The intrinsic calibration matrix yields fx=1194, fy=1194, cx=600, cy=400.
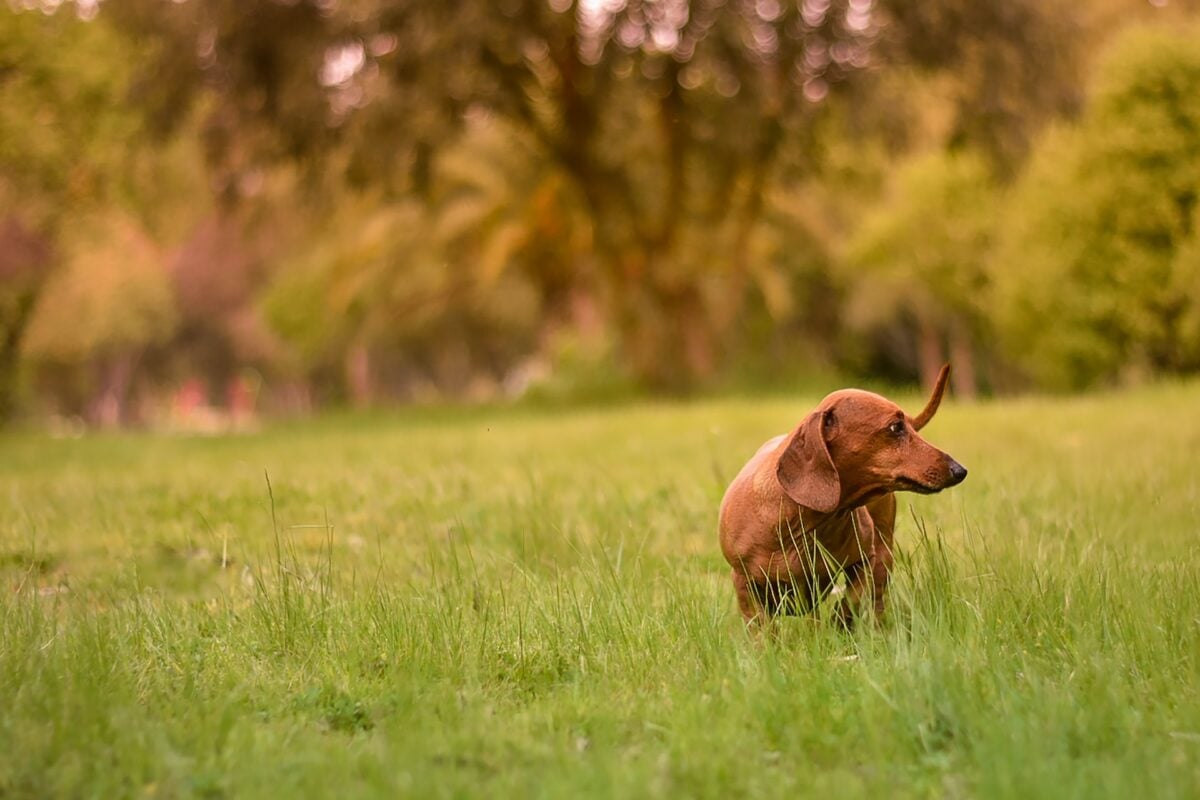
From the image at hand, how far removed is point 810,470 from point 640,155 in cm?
1801

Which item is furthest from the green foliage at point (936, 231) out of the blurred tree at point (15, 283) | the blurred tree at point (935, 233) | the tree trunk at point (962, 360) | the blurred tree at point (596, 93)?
the blurred tree at point (15, 283)

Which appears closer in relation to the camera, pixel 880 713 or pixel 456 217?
pixel 880 713

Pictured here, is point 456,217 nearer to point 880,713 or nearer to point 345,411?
point 345,411

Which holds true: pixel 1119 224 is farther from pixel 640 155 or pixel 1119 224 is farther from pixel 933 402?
pixel 933 402

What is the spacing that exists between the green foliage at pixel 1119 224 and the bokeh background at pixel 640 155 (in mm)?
53

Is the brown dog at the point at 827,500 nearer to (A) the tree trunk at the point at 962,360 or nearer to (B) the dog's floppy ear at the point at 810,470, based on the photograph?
(B) the dog's floppy ear at the point at 810,470

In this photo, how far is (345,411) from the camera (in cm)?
2334

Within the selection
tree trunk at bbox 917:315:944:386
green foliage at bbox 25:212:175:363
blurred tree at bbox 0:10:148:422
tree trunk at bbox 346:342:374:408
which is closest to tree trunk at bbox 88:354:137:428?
tree trunk at bbox 346:342:374:408

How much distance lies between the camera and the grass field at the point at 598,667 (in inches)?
127

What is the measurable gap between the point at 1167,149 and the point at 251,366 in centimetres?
4996

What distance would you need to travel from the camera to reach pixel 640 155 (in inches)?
850

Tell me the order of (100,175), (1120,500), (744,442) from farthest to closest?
(100,175)
(744,442)
(1120,500)

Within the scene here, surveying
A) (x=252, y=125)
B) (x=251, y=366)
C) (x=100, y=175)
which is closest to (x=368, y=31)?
(x=252, y=125)

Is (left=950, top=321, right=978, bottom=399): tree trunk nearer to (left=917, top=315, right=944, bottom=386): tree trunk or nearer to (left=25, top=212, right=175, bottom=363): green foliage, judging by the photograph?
(left=917, top=315, right=944, bottom=386): tree trunk
